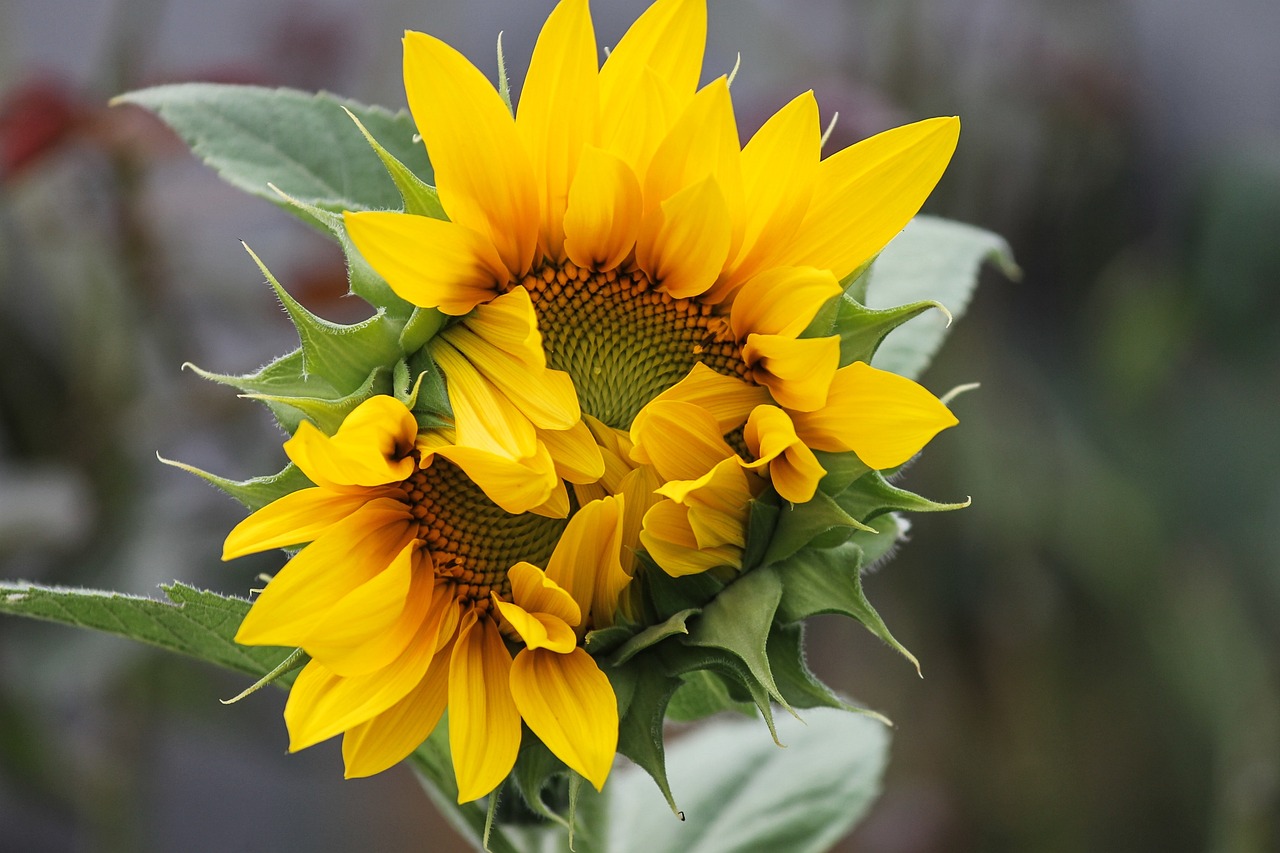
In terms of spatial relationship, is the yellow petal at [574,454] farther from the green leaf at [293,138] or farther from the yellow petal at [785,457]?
the green leaf at [293,138]

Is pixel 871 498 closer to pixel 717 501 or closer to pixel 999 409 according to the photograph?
pixel 717 501

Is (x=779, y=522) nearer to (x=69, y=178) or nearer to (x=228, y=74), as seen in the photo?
(x=228, y=74)

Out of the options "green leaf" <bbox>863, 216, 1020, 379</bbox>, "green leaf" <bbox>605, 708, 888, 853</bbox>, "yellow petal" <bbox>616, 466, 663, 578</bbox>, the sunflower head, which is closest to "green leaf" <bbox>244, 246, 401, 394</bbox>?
the sunflower head

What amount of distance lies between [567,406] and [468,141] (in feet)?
0.34

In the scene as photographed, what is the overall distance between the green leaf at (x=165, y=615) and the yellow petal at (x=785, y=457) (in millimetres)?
205

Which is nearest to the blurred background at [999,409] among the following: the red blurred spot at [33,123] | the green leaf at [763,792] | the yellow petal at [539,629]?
the red blurred spot at [33,123]

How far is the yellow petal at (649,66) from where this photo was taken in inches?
17.5

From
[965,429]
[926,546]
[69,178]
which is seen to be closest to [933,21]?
[965,429]

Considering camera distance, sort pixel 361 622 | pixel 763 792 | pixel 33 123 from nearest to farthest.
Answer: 1. pixel 361 622
2. pixel 763 792
3. pixel 33 123

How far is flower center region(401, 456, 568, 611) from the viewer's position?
0.47 meters

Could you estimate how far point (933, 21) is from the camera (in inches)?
71.0

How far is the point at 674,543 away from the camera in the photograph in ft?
1.50

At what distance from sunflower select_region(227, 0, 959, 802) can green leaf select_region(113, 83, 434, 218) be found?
151mm

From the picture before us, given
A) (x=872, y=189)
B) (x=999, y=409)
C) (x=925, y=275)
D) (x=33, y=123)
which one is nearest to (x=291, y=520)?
(x=872, y=189)
